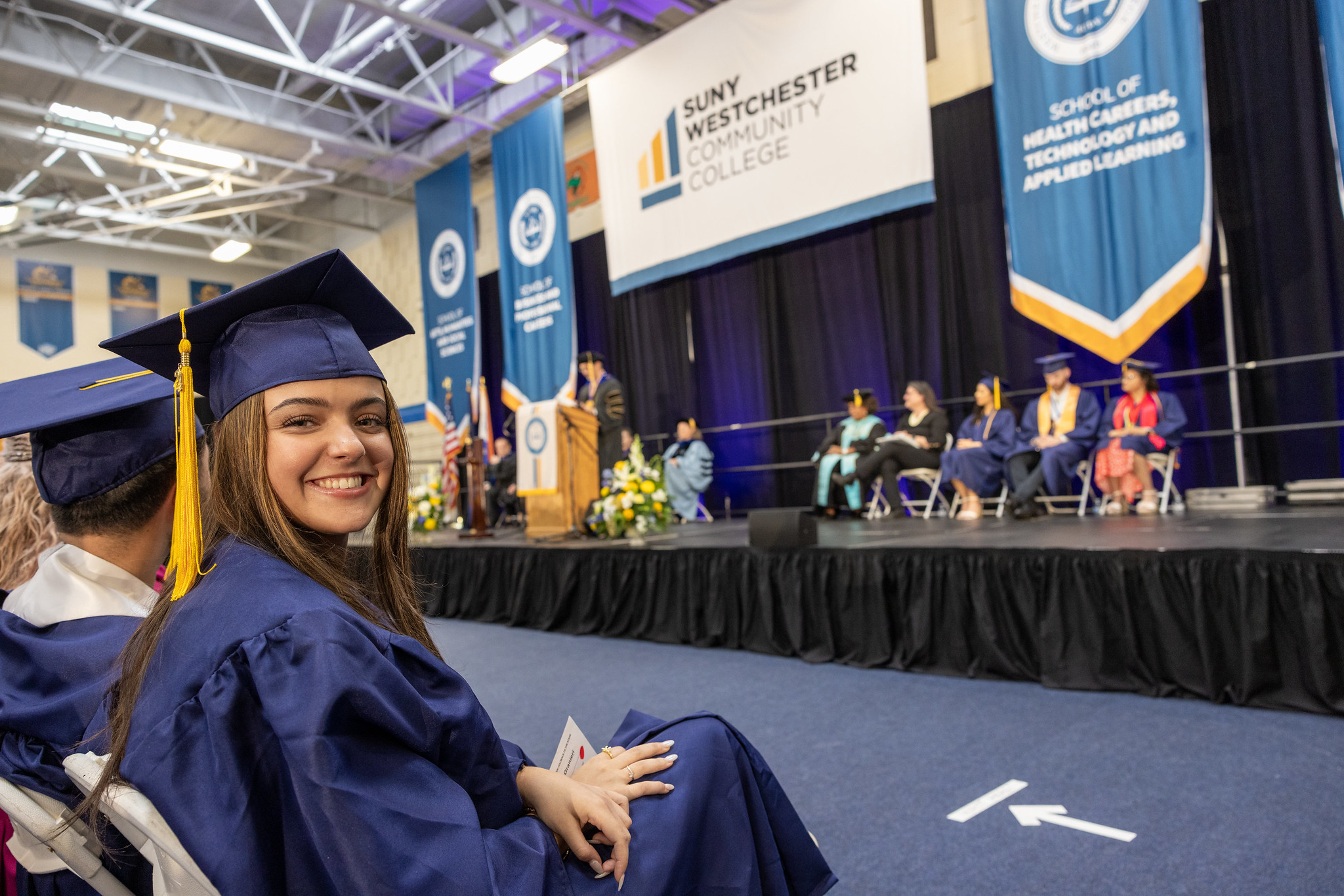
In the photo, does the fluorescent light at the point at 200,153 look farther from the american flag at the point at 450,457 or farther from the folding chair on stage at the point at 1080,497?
the folding chair on stage at the point at 1080,497

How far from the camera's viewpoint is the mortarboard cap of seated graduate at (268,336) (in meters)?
0.97

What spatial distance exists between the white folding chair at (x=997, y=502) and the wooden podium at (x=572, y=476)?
2520 millimetres

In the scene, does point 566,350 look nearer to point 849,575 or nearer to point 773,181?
point 773,181

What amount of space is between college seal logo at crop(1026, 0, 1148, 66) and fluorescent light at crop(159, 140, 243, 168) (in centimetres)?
813

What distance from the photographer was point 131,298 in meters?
13.6

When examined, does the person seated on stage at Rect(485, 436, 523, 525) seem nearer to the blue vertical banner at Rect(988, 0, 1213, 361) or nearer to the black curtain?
the black curtain

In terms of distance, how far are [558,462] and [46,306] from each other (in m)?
11.1

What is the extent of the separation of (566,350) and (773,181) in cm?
276

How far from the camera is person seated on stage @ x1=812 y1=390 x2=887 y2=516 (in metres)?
6.76

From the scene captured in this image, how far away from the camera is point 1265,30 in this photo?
540cm

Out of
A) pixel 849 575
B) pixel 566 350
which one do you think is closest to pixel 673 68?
pixel 566 350

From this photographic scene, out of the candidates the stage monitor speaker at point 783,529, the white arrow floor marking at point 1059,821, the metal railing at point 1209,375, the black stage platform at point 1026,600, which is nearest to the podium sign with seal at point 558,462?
the black stage platform at point 1026,600

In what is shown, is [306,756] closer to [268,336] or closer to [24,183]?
[268,336]

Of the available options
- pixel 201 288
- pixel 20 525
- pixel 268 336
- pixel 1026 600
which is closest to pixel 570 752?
pixel 268 336
